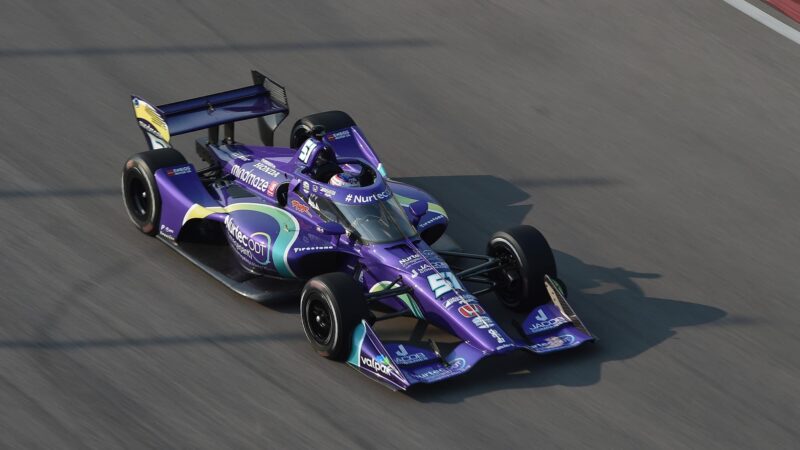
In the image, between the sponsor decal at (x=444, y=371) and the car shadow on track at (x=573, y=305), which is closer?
the sponsor decal at (x=444, y=371)

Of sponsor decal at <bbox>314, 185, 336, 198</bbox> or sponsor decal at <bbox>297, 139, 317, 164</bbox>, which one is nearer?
sponsor decal at <bbox>314, 185, 336, 198</bbox>

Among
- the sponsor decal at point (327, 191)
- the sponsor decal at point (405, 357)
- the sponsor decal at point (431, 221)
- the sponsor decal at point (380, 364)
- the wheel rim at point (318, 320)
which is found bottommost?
the wheel rim at point (318, 320)

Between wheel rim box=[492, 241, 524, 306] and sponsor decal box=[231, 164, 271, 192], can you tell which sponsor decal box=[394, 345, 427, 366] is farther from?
sponsor decal box=[231, 164, 271, 192]

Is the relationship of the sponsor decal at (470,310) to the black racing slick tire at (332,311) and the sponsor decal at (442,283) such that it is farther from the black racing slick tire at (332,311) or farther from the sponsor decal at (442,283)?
the black racing slick tire at (332,311)

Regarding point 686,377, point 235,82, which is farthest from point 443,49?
point 686,377

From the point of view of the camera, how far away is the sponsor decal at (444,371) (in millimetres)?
10578

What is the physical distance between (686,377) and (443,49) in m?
6.99

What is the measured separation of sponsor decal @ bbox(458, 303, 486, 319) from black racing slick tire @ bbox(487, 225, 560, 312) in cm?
74

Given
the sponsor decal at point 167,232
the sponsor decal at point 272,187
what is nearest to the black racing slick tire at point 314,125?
the sponsor decal at point 272,187

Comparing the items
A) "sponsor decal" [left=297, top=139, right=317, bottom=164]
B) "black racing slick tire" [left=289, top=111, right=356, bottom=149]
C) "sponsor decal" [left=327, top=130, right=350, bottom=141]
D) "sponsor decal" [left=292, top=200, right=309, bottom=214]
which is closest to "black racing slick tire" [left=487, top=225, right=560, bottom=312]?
"sponsor decal" [left=292, top=200, right=309, bottom=214]

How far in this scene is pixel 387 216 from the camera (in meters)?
11.9

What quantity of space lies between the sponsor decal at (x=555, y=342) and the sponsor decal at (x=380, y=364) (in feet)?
4.18

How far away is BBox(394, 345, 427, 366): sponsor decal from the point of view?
10680 millimetres

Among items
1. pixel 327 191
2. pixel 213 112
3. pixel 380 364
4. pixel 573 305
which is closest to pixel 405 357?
pixel 380 364
